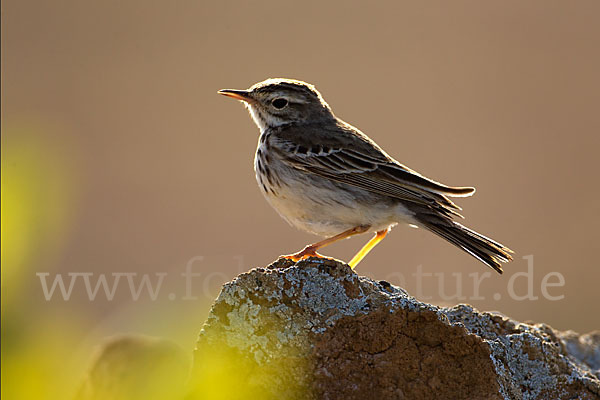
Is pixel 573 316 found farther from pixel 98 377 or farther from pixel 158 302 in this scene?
pixel 158 302

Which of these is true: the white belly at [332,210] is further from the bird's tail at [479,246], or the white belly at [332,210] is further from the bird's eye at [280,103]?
the bird's eye at [280,103]

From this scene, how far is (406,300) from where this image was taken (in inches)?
118

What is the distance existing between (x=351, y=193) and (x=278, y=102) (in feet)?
4.48

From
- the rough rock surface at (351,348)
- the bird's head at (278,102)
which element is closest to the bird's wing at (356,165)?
the bird's head at (278,102)

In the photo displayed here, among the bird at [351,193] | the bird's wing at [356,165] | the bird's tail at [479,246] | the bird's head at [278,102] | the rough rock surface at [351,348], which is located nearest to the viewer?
the rough rock surface at [351,348]

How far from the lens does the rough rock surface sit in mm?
2605

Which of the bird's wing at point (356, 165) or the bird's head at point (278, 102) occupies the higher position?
the bird's head at point (278, 102)

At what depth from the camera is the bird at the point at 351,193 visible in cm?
520

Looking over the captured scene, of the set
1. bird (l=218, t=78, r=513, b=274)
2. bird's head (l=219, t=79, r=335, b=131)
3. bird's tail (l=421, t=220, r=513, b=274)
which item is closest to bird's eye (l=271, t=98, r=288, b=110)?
bird's head (l=219, t=79, r=335, b=131)

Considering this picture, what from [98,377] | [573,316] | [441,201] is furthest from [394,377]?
[573,316]

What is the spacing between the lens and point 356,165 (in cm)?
555

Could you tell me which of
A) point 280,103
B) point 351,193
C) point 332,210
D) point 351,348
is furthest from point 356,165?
point 351,348

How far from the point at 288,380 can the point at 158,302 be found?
1.48 meters

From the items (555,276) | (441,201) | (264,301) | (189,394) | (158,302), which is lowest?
(189,394)
